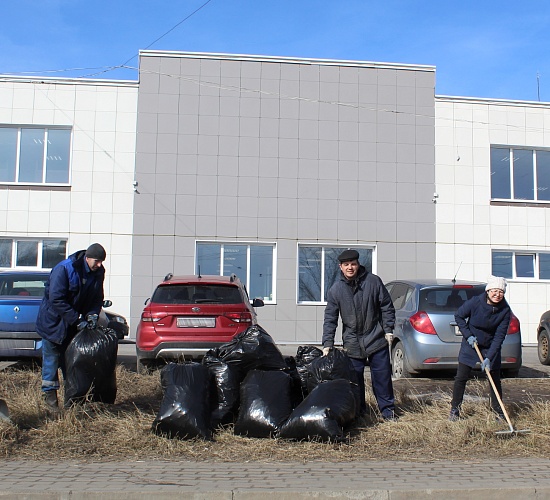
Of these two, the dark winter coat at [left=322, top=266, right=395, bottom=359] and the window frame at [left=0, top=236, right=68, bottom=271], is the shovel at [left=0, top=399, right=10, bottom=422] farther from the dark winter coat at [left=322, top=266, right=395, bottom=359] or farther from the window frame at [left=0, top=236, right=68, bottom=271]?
the window frame at [left=0, top=236, right=68, bottom=271]

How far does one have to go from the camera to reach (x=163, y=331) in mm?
9172

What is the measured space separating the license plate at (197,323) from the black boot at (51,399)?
8.92ft

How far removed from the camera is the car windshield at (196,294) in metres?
9.41

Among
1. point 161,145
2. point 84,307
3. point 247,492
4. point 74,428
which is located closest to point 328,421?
point 247,492

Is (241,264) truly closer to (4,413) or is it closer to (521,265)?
(521,265)

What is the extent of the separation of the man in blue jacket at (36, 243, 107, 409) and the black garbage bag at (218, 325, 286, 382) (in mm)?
1412

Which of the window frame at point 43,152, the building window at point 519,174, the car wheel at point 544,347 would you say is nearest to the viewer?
the car wheel at point 544,347

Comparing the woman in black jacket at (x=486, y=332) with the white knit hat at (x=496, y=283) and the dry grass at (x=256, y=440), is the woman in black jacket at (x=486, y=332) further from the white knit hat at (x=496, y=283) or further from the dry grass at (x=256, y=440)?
the dry grass at (x=256, y=440)

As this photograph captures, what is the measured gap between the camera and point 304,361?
6.79 metres

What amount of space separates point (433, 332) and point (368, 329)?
3160 millimetres

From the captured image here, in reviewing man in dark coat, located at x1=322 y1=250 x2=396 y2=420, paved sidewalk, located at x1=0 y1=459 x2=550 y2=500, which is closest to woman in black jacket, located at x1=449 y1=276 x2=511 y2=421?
man in dark coat, located at x1=322 y1=250 x2=396 y2=420

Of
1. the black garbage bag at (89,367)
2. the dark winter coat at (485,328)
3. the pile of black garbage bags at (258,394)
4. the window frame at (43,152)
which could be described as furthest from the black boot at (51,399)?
the window frame at (43,152)

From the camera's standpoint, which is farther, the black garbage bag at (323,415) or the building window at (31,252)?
the building window at (31,252)

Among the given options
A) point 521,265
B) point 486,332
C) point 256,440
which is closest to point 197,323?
point 256,440
